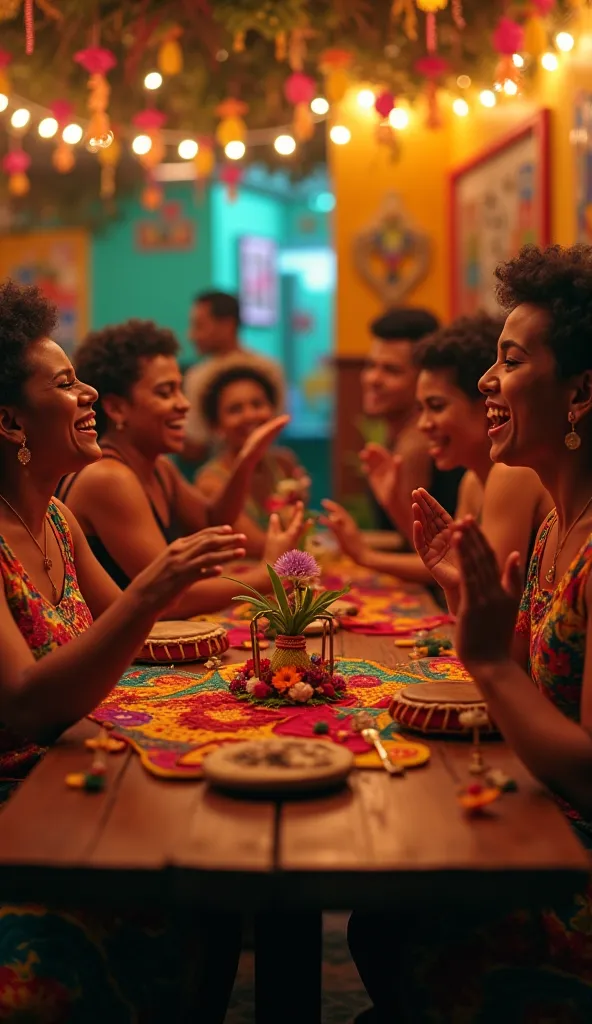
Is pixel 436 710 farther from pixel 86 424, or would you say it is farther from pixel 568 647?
pixel 86 424

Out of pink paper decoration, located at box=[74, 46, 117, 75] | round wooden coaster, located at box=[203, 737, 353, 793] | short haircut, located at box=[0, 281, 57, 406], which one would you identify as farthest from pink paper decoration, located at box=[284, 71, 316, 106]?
round wooden coaster, located at box=[203, 737, 353, 793]

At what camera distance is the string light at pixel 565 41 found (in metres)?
5.05

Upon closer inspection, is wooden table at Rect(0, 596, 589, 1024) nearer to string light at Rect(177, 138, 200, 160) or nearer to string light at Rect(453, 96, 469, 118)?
string light at Rect(177, 138, 200, 160)

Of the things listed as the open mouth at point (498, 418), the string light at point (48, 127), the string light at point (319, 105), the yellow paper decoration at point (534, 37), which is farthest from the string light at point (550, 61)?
the open mouth at point (498, 418)

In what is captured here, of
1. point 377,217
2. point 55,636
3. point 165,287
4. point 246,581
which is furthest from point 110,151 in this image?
point 165,287

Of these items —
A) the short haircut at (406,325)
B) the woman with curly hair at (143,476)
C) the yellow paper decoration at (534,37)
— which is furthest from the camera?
the short haircut at (406,325)

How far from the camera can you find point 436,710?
1.99 metres

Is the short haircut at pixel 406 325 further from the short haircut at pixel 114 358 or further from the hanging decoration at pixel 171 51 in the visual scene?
the short haircut at pixel 114 358

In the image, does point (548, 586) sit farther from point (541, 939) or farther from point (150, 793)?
point (150, 793)

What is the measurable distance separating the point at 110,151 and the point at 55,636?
4.12 m

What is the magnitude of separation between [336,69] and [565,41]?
3.18 feet

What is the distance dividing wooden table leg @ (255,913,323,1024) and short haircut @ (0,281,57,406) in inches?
43.8

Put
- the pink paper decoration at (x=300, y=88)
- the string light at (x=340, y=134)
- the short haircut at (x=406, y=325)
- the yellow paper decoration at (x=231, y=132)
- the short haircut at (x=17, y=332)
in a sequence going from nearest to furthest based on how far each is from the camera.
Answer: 1. the short haircut at (x=17, y=332)
2. the short haircut at (x=406, y=325)
3. the pink paper decoration at (x=300, y=88)
4. the yellow paper decoration at (x=231, y=132)
5. the string light at (x=340, y=134)

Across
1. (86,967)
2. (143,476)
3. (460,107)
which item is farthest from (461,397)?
(460,107)
